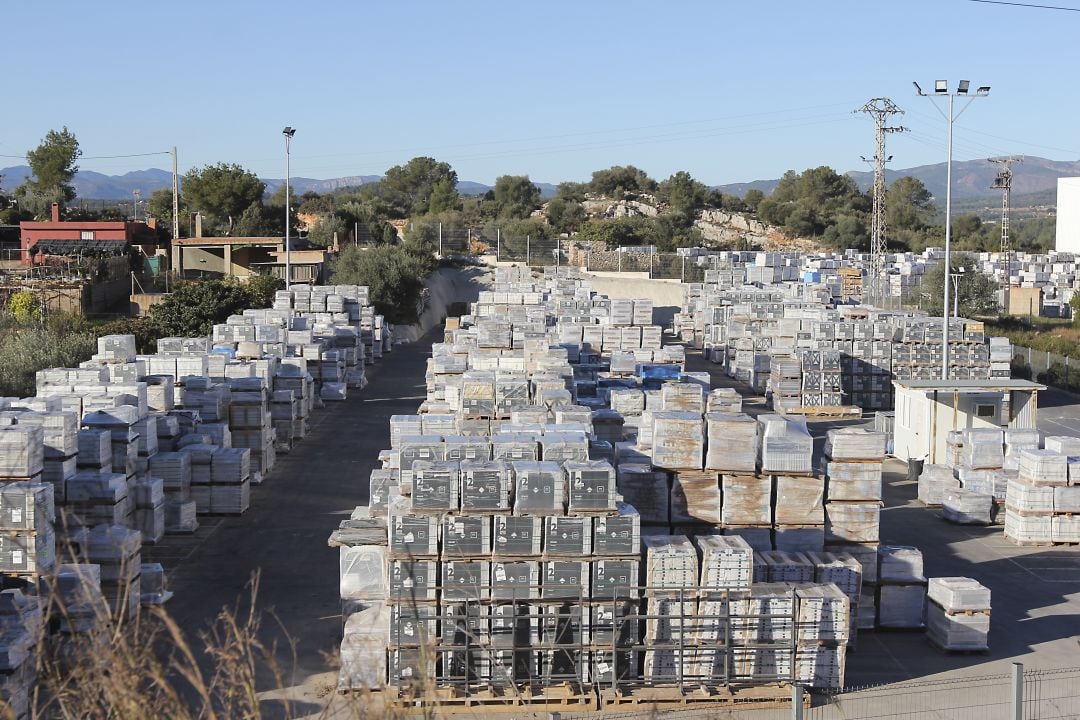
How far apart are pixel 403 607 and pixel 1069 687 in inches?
279

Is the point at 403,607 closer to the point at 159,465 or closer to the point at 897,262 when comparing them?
the point at 159,465

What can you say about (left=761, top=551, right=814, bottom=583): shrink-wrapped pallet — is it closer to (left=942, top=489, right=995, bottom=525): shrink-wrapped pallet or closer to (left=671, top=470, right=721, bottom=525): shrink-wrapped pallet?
(left=671, top=470, right=721, bottom=525): shrink-wrapped pallet

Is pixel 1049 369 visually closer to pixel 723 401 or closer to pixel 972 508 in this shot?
pixel 972 508

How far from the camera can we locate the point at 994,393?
997 inches

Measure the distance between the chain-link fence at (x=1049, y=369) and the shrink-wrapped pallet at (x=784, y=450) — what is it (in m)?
26.4

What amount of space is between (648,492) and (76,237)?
48384 millimetres

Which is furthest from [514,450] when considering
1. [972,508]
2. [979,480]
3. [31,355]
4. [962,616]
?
[31,355]

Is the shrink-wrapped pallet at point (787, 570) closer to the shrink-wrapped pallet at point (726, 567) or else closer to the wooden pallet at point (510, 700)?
the shrink-wrapped pallet at point (726, 567)

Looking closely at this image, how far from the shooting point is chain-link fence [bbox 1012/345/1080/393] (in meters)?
37.4

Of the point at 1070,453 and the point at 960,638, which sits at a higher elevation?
the point at 1070,453

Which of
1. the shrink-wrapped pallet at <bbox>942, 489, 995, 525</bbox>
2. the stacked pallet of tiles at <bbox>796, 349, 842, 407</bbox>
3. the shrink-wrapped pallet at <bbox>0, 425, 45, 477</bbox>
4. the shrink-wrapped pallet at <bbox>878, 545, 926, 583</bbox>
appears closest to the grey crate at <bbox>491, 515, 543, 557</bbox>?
the shrink-wrapped pallet at <bbox>878, 545, 926, 583</bbox>

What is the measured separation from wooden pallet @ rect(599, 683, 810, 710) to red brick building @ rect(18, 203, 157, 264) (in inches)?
1827

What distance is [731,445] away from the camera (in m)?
14.1

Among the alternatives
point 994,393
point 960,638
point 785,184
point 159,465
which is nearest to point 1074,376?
point 994,393
